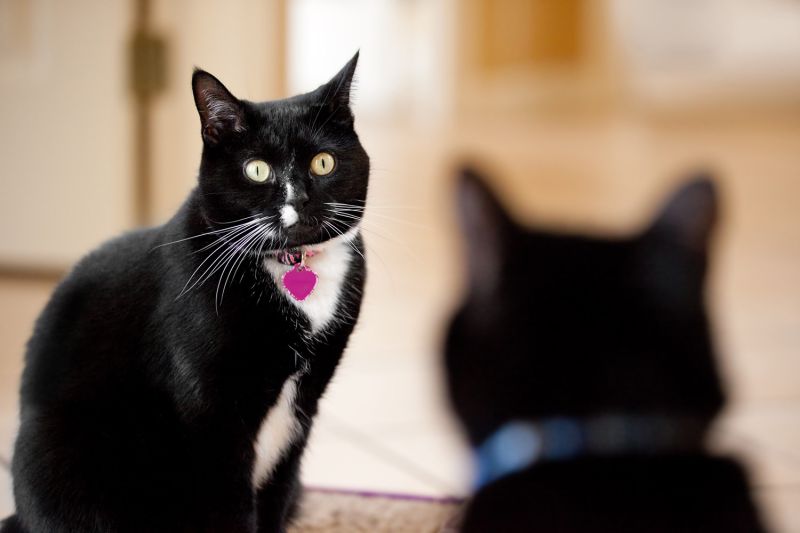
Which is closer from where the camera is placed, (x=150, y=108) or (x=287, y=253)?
(x=287, y=253)

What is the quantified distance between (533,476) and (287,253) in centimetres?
31

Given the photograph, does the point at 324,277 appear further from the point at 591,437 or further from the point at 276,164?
the point at 591,437

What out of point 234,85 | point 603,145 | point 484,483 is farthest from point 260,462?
point 603,145

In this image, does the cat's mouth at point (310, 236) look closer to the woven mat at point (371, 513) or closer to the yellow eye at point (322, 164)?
the yellow eye at point (322, 164)

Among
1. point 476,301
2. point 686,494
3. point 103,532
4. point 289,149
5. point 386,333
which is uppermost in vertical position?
point 289,149

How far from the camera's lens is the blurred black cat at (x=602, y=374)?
687mm

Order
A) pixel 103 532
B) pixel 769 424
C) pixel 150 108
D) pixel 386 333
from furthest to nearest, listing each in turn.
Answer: pixel 386 333 < pixel 769 424 < pixel 150 108 < pixel 103 532

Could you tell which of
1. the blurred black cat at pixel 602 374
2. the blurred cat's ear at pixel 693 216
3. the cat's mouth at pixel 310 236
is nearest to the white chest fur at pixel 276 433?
the cat's mouth at pixel 310 236

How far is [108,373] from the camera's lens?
824 millimetres

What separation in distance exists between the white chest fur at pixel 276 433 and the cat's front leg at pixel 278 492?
14 mm

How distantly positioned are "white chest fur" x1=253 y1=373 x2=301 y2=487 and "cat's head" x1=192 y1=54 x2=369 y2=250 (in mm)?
156

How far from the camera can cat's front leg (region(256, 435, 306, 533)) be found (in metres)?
0.92

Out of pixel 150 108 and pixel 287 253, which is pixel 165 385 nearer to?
pixel 287 253

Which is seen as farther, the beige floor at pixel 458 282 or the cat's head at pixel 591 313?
the beige floor at pixel 458 282
